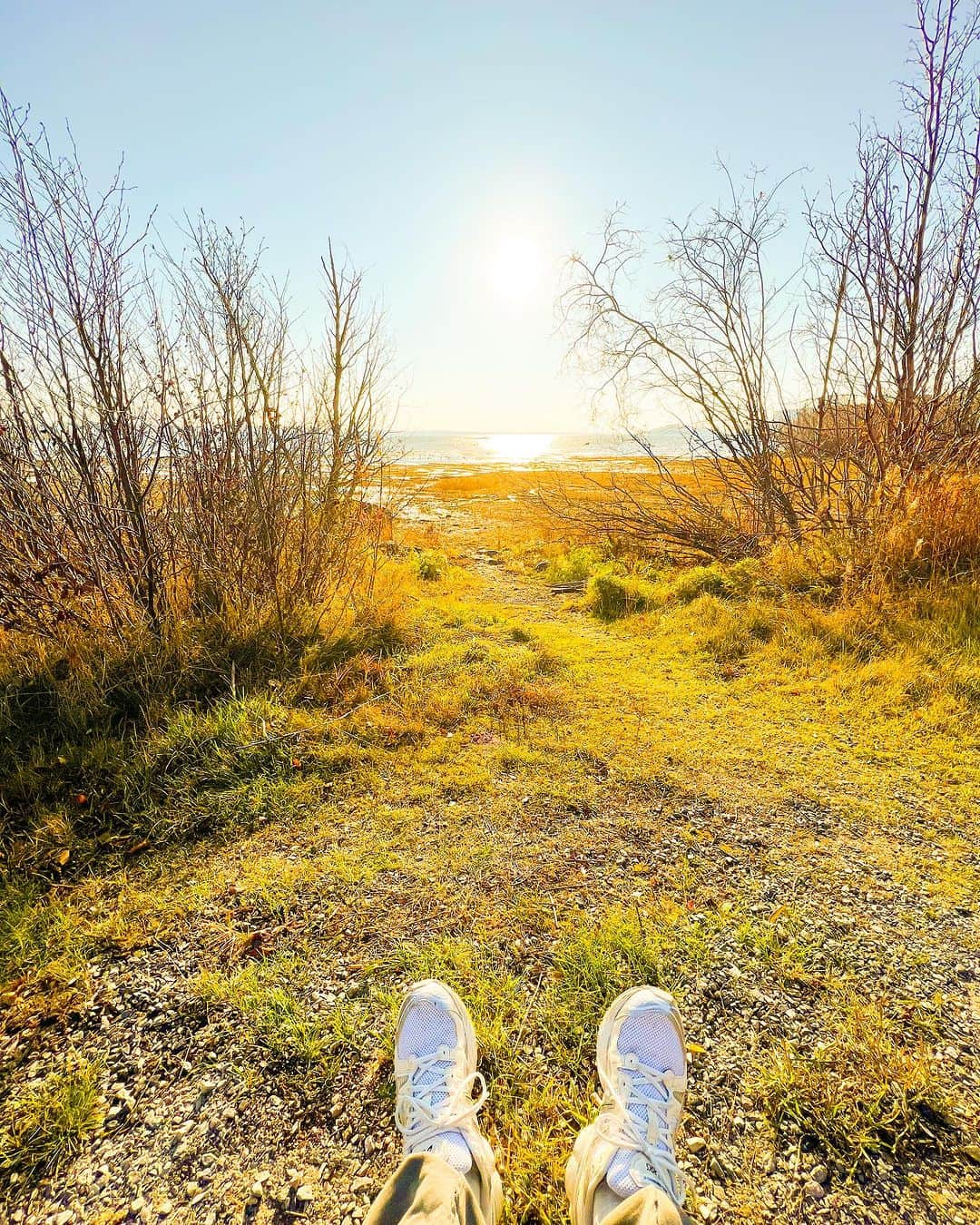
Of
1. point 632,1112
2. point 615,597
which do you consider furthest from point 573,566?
point 632,1112

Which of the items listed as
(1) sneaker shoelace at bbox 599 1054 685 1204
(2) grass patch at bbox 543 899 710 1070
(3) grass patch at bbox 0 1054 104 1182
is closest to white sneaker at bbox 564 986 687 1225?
(1) sneaker shoelace at bbox 599 1054 685 1204

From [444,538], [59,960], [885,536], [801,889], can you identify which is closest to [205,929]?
[59,960]

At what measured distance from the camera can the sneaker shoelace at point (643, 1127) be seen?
4.42 feet

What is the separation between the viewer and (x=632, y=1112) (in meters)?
1.44

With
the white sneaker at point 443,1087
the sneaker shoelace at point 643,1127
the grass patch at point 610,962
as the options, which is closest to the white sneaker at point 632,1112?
the sneaker shoelace at point 643,1127

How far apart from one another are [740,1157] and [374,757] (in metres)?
2.31

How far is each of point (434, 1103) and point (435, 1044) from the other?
0.16 metres

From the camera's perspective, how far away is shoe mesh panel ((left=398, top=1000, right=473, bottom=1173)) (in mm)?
1385

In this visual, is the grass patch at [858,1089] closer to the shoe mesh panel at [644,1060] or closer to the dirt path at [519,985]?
the dirt path at [519,985]

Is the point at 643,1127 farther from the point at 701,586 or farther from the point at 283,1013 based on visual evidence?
the point at 701,586

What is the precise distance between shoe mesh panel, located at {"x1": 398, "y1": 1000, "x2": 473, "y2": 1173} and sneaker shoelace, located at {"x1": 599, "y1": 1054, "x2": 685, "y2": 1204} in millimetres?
382

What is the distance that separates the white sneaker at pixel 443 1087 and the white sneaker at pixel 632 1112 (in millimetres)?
235

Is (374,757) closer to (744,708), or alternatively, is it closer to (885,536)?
(744,708)

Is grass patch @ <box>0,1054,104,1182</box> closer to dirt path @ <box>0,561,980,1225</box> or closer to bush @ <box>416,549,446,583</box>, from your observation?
dirt path @ <box>0,561,980,1225</box>
